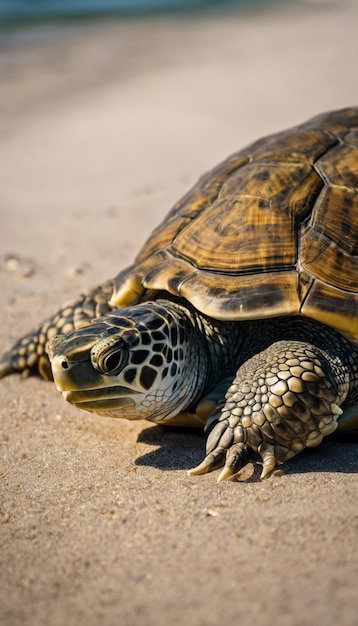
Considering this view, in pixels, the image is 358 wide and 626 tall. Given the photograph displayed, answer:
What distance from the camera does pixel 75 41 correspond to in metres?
17.6

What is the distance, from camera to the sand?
2.43 meters

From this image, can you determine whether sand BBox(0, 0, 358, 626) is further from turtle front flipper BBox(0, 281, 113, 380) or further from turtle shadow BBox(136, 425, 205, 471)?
turtle front flipper BBox(0, 281, 113, 380)

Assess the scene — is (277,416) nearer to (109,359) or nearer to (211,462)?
(211,462)

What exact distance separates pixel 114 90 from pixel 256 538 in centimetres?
1069

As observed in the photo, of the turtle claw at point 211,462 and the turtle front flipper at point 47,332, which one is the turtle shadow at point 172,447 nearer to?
the turtle claw at point 211,462

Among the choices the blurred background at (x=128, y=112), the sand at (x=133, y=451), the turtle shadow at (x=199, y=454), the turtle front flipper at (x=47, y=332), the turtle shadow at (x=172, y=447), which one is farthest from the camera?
the blurred background at (x=128, y=112)

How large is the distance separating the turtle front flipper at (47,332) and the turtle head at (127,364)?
987mm

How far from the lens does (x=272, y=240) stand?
12.5ft

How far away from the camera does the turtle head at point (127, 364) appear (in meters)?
3.33

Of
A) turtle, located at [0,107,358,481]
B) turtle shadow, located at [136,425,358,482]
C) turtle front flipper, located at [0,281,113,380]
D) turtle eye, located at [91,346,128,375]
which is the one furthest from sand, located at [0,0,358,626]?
turtle eye, located at [91,346,128,375]

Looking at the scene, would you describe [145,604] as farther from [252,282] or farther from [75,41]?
[75,41]

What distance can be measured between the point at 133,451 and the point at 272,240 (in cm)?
130

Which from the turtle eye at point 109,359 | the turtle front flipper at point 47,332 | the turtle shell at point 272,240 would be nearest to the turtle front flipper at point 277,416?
the turtle shell at point 272,240

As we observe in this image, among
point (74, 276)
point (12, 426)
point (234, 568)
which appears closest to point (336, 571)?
point (234, 568)
